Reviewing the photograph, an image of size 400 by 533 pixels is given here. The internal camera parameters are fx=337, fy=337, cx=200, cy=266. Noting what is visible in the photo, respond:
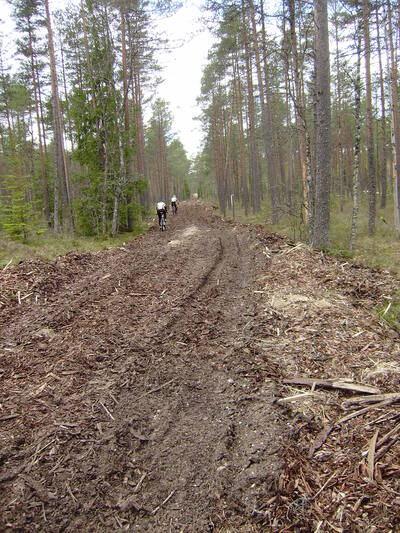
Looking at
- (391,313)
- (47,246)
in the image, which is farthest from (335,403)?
(47,246)

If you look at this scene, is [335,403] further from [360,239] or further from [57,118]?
[57,118]

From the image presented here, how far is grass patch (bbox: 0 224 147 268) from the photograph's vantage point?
10064 mm

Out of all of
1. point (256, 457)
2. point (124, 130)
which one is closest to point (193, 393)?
point (256, 457)

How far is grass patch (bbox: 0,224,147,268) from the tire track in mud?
4741 mm

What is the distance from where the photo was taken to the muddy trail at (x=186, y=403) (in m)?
2.39

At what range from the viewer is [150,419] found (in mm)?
3301

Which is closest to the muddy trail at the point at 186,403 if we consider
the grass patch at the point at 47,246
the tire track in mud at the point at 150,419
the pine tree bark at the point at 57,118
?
the tire track in mud at the point at 150,419

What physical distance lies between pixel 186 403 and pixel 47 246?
10.6 metres

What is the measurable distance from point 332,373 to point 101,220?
1439cm

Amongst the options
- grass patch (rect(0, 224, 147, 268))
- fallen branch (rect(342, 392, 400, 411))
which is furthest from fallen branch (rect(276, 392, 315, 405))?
grass patch (rect(0, 224, 147, 268))

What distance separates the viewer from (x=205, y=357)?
4.38 metres

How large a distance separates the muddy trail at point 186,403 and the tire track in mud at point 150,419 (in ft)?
0.04

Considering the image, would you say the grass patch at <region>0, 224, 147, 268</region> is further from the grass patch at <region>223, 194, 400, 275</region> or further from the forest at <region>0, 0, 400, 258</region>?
the grass patch at <region>223, 194, 400, 275</region>

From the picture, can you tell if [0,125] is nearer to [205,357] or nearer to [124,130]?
[124,130]
